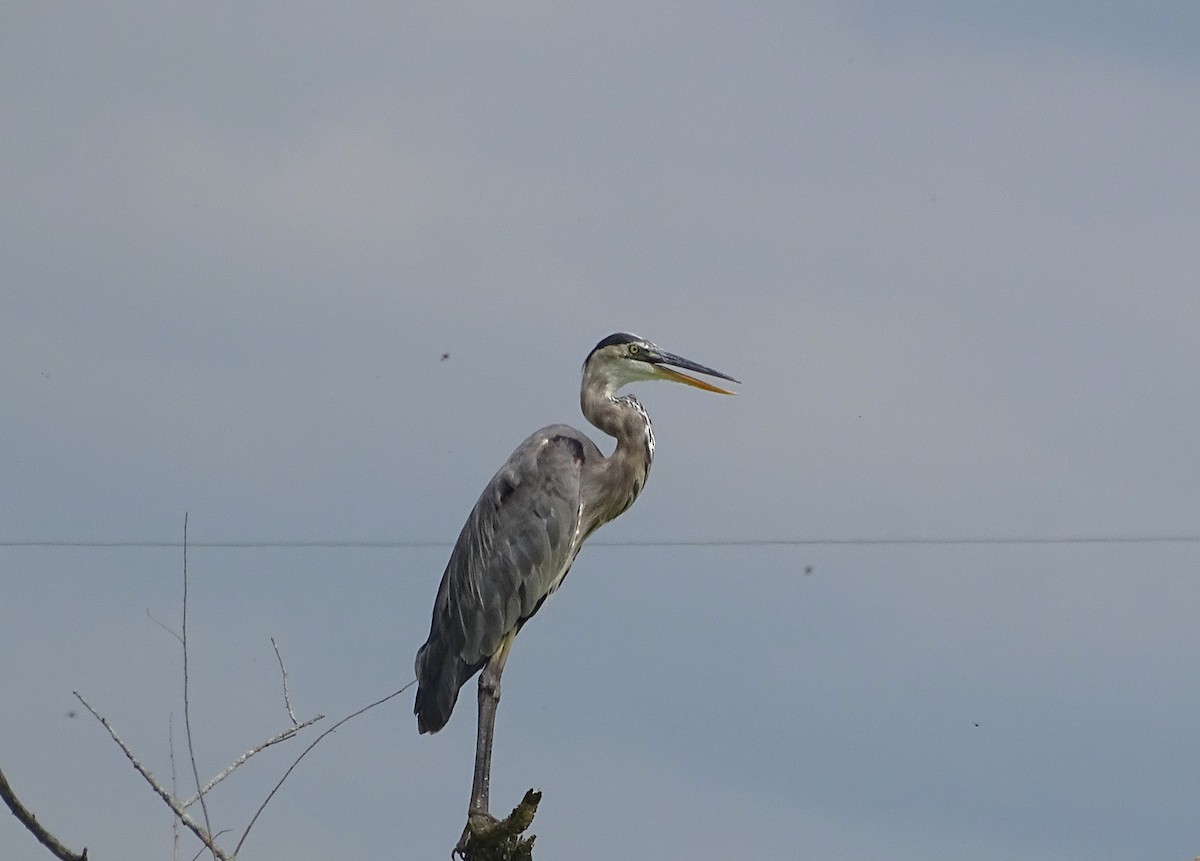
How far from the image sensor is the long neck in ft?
30.3

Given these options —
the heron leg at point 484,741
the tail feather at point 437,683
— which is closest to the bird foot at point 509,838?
the heron leg at point 484,741

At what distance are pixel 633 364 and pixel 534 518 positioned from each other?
3.03 ft

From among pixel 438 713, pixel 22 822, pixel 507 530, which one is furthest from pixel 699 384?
pixel 22 822

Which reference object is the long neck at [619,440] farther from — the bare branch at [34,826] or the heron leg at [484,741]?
the bare branch at [34,826]

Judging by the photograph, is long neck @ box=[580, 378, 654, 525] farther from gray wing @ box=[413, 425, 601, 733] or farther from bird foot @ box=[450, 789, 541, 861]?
bird foot @ box=[450, 789, 541, 861]

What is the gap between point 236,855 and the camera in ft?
Result: 19.2

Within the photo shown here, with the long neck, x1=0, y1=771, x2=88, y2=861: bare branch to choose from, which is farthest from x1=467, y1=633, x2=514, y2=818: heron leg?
x1=0, y1=771, x2=88, y2=861: bare branch

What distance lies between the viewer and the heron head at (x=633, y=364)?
30.3 ft

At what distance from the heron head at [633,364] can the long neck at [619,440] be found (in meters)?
0.07

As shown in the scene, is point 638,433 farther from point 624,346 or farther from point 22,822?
point 22,822

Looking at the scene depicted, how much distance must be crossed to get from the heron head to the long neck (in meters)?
0.07

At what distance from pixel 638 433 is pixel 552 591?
36.5 inches

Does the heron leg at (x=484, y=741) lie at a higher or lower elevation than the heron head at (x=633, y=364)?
lower

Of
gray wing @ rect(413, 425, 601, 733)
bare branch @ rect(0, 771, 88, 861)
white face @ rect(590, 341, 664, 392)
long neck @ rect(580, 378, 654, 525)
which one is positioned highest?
white face @ rect(590, 341, 664, 392)
